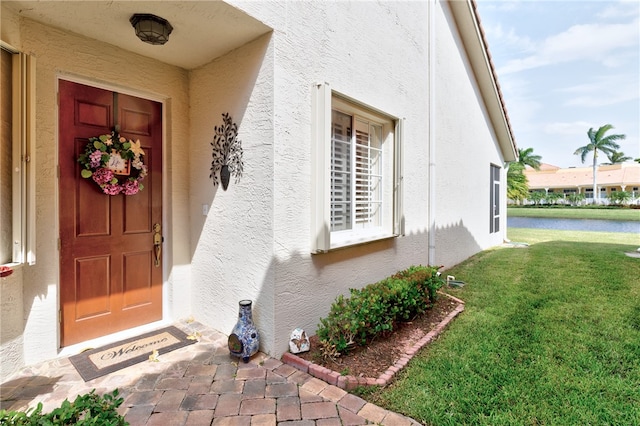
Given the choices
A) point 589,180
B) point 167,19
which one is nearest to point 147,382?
point 167,19

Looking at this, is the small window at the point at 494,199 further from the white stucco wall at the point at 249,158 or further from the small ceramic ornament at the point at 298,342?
the small ceramic ornament at the point at 298,342

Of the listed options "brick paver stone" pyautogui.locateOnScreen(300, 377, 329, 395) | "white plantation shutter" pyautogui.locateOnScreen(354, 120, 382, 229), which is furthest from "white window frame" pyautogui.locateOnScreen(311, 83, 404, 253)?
"brick paver stone" pyautogui.locateOnScreen(300, 377, 329, 395)

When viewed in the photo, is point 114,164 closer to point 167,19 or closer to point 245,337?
point 167,19

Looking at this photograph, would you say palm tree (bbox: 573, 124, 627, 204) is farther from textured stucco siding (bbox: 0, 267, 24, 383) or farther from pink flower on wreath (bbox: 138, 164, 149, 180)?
textured stucco siding (bbox: 0, 267, 24, 383)

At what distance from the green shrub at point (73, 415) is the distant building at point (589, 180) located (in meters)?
54.8

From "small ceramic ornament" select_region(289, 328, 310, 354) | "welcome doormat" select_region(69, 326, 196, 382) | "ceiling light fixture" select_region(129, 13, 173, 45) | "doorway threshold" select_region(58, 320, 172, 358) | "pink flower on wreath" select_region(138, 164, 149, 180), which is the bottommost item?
"welcome doormat" select_region(69, 326, 196, 382)

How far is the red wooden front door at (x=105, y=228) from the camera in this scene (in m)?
3.64

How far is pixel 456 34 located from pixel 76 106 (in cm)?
972

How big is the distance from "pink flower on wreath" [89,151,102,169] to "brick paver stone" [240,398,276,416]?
322 centimetres

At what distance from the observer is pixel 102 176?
3.79 m

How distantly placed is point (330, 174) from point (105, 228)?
3003mm

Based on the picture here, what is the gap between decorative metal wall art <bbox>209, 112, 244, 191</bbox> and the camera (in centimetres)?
396

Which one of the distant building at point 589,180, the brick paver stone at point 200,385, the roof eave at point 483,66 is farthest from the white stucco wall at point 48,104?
the distant building at point 589,180

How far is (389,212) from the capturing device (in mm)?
5734
